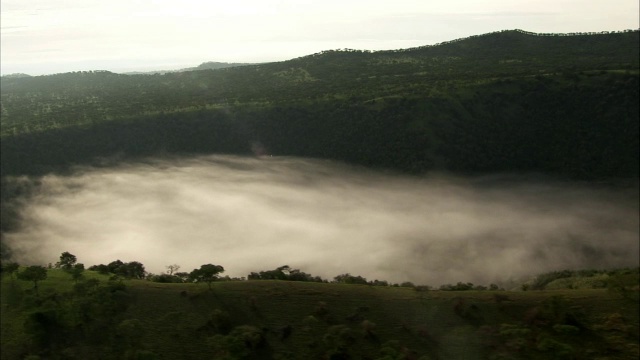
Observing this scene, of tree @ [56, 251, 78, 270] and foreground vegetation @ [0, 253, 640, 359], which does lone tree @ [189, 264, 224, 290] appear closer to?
foreground vegetation @ [0, 253, 640, 359]

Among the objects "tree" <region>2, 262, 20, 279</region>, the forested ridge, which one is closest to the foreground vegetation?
"tree" <region>2, 262, 20, 279</region>

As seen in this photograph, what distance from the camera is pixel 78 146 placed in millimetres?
135125

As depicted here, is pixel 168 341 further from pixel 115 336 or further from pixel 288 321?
pixel 288 321

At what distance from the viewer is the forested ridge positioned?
125750 millimetres

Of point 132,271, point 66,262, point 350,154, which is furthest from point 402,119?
point 66,262

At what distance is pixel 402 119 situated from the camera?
132875 millimetres

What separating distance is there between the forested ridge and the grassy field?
81.6 meters

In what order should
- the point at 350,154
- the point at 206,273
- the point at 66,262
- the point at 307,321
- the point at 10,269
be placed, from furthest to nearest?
the point at 350,154 → the point at 66,262 → the point at 10,269 → the point at 206,273 → the point at 307,321

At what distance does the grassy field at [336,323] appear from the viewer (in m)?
41.9

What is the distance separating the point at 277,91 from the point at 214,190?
143 ft

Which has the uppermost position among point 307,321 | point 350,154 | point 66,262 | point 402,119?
point 402,119

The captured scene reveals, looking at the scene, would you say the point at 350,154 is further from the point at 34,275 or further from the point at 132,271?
the point at 34,275

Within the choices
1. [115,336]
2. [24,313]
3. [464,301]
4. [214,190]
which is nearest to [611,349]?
[464,301]

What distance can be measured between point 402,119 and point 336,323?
9403 centimetres
